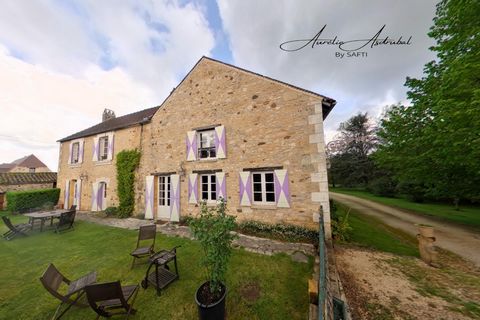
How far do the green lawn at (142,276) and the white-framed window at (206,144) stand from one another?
389 cm

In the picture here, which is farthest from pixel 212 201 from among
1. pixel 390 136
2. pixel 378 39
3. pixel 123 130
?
pixel 390 136

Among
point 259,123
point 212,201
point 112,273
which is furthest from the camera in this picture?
point 212,201

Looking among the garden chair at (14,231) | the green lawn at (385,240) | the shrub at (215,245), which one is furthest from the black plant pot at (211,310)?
the garden chair at (14,231)

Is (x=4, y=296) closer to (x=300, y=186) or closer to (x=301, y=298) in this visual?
(x=301, y=298)

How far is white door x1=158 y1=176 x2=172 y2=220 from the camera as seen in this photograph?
30.3ft

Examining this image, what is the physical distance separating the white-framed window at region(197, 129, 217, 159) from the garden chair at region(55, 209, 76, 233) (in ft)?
20.3

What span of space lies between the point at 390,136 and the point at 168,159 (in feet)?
40.4

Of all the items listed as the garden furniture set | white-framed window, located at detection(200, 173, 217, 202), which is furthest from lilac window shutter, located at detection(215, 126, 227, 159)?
the garden furniture set

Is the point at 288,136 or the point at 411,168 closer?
the point at 288,136

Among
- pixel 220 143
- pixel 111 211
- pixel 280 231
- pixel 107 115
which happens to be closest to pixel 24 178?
pixel 107 115

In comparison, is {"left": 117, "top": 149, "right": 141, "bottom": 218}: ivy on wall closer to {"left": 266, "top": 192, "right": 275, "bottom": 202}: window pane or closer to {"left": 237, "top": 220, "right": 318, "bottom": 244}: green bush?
{"left": 237, "top": 220, "right": 318, "bottom": 244}: green bush

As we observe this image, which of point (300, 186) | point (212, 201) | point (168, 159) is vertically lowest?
point (212, 201)

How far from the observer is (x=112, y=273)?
4.29m

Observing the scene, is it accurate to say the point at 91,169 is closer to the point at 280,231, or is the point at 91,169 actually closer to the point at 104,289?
the point at 104,289
